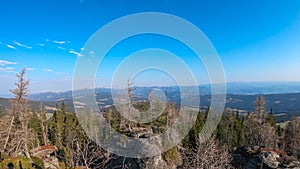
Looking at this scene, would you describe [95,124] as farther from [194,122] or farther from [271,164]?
[271,164]

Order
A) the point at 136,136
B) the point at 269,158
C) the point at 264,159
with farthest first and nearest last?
the point at 136,136, the point at 264,159, the point at 269,158

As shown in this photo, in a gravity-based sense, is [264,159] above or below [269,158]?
below

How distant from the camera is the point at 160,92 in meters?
38.9

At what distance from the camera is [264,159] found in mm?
29422

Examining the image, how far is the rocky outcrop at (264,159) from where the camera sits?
28250 millimetres

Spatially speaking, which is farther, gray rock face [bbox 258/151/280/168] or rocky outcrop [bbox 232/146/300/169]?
gray rock face [bbox 258/151/280/168]

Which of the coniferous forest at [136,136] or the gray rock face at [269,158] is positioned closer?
the coniferous forest at [136,136]

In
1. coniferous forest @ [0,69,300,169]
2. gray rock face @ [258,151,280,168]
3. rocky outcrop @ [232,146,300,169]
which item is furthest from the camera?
gray rock face @ [258,151,280,168]

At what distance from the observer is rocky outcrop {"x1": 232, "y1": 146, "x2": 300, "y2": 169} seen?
28.2 meters

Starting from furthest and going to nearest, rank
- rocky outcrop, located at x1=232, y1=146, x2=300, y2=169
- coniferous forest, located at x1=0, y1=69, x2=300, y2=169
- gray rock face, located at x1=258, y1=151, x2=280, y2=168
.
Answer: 1. gray rock face, located at x1=258, y1=151, x2=280, y2=168
2. rocky outcrop, located at x1=232, y1=146, x2=300, y2=169
3. coniferous forest, located at x1=0, y1=69, x2=300, y2=169

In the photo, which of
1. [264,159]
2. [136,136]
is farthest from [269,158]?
[136,136]

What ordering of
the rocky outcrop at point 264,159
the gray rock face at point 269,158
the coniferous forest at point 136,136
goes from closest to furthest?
1. the coniferous forest at point 136,136
2. the rocky outcrop at point 264,159
3. the gray rock face at point 269,158

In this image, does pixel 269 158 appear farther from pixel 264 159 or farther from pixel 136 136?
pixel 136 136

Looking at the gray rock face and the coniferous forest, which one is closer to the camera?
the coniferous forest
